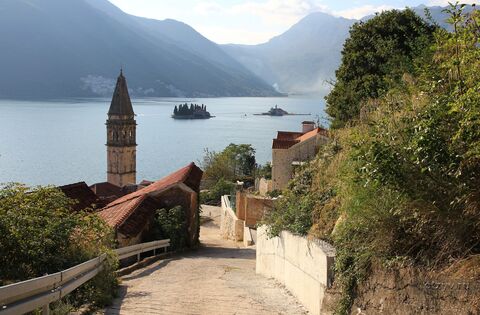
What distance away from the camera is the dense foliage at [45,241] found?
734 centimetres

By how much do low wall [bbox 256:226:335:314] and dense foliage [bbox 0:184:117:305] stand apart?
2.71 meters

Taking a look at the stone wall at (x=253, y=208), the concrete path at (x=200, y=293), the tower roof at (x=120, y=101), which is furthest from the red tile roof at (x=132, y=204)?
the tower roof at (x=120, y=101)

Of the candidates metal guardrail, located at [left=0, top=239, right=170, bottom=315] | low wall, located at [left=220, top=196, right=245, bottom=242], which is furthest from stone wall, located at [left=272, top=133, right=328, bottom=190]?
metal guardrail, located at [left=0, top=239, right=170, bottom=315]

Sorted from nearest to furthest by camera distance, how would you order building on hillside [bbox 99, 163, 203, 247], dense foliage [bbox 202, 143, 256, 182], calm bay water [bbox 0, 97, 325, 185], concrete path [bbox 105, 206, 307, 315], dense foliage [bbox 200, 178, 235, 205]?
concrete path [bbox 105, 206, 307, 315] < building on hillside [bbox 99, 163, 203, 247] < dense foliage [bbox 200, 178, 235, 205] < dense foliage [bbox 202, 143, 256, 182] < calm bay water [bbox 0, 97, 325, 185]

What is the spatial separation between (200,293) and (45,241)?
250 cm

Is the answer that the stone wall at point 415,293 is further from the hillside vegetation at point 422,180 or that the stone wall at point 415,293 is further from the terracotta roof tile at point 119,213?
the terracotta roof tile at point 119,213

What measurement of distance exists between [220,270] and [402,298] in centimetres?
813

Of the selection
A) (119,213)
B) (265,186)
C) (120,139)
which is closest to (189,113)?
(120,139)

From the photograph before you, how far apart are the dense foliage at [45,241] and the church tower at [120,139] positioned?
4964 centimetres

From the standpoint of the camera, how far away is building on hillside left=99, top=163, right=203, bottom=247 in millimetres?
17609

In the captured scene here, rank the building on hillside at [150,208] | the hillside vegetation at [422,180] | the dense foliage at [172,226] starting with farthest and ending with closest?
1. the dense foliage at [172,226]
2. the building on hillside at [150,208]
3. the hillside vegetation at [422,180]

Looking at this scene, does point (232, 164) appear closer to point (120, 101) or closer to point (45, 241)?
point (120, 101)

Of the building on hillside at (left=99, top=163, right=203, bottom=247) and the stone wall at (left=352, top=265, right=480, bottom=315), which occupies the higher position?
the stone wall at (left=352, top=265, right=480, bottom=315)

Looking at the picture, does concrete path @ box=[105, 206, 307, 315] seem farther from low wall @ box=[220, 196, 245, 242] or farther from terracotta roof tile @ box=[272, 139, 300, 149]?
terracotta roof tile @ box=[272, 139, 300, 149]
